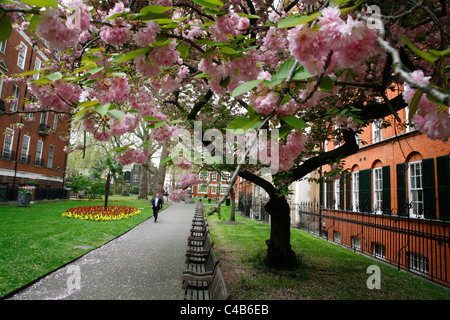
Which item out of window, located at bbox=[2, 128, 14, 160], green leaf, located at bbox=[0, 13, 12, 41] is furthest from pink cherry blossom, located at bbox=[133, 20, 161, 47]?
window, located at bbox=[2, 128, 14, 160]

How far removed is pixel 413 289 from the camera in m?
5.68

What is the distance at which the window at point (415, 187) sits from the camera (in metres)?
9.01

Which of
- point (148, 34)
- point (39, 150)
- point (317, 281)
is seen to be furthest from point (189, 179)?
point (39, 150)

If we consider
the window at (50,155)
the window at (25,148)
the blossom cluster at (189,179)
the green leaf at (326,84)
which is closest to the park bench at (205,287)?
the blossom cluster at (189,179)

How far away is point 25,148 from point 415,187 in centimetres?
2705

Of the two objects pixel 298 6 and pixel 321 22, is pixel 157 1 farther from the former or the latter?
pixel 298 6

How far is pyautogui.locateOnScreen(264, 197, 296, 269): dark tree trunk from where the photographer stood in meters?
6.42

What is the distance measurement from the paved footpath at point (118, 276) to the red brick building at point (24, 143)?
1123 centimetres

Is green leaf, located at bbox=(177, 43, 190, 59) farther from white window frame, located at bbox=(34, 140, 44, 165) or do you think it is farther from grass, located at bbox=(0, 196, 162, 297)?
white window frame, located at bbox=(34, 140, 44, 165)

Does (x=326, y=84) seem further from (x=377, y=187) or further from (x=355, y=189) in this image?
(x=355, y=189)

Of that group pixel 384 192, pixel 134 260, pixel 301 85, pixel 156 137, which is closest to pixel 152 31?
pixel 301 85

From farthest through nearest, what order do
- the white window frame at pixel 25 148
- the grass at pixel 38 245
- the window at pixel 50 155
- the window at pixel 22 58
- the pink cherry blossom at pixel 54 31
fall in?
the window at pixel 50 155 → the white window frame at pixel 25 148 → the window at pixel 22 58 → the grass at pixel 38 245 → the pink cherry blossom at pixel 54 31

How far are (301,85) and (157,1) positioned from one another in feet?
8.17

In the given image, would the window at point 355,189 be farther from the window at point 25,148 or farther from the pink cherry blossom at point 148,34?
the window at point 25,148
